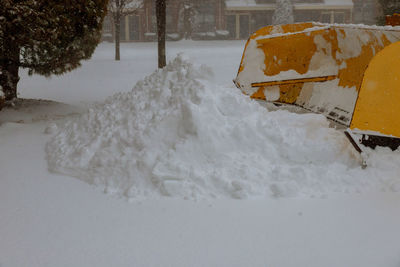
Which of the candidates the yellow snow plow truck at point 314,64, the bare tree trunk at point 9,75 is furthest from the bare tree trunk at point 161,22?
the bare tree trunk at point 9,75

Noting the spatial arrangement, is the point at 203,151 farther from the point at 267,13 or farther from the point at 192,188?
the point at 267,13

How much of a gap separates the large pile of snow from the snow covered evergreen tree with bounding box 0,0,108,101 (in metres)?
2.25

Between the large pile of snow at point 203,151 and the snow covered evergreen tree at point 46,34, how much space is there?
225 cm

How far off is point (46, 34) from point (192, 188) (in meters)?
4.20

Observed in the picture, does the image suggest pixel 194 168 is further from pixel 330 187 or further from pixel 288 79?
pixel 288 79

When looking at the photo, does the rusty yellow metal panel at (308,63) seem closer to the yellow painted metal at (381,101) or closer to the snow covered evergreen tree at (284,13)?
the yellow painted metal at (381,101)

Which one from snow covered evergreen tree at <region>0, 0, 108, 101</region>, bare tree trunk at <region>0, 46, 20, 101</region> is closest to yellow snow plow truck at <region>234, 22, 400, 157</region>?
snow covered evergreen tree at <region>0, 0, 108, 101</region>

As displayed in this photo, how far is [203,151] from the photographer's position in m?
4.55

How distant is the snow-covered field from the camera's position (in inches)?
125

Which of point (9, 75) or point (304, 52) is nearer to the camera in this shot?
point (304, 52)

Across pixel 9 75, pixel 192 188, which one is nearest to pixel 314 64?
pixel 192 188

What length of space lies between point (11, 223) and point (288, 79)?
5.41 metres

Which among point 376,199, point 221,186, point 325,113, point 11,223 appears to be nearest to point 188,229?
point 221,186

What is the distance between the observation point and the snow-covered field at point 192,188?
3178 millimetres
